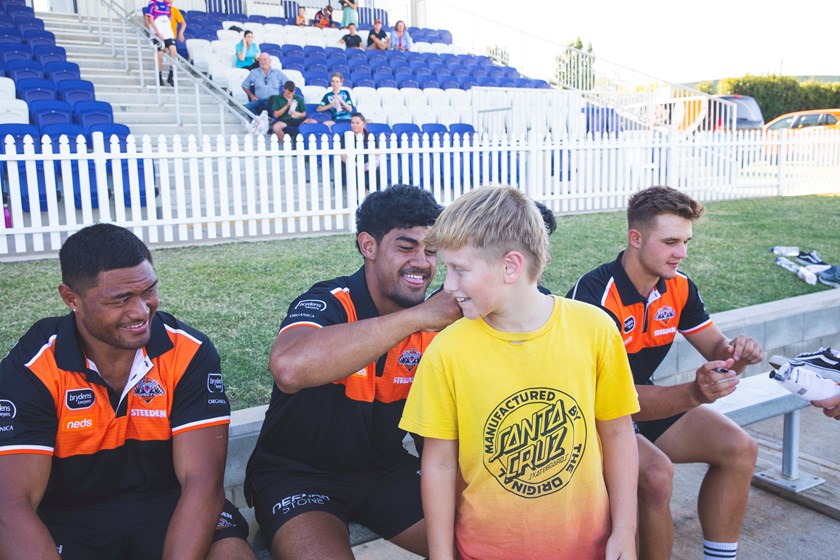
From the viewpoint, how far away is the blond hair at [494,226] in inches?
82.2

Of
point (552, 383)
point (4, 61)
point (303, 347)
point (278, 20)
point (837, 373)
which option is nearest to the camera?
point (552, 383)

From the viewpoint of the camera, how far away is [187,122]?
537 inches

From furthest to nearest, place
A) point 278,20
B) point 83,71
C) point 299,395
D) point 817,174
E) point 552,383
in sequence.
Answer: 1. point 278,20
2. point 817,174
3. point 83,71
4. point 299,395
5. point 552,383

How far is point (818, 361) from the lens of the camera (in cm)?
311

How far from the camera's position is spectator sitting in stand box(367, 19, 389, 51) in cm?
1978

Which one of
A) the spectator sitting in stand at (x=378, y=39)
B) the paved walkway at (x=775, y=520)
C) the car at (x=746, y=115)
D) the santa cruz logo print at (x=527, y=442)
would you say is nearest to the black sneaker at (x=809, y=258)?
the paved walkway at (x=775, y=520)

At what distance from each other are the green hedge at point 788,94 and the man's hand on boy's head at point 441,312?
38.8 m

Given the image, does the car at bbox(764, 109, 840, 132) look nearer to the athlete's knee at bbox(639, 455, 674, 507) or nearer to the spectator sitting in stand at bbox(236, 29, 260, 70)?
the spectator sitting in stand at bbox(236, 29, 260, 70)

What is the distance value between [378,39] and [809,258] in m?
14.5

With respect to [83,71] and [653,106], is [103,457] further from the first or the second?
[653,106]

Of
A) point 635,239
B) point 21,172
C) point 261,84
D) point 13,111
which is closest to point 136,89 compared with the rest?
point 261,84

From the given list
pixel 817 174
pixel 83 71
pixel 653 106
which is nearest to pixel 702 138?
pixel 817 174

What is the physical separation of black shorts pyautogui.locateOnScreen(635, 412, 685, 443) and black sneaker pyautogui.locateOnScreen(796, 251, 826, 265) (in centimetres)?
526

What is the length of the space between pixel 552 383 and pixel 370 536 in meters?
1.11
